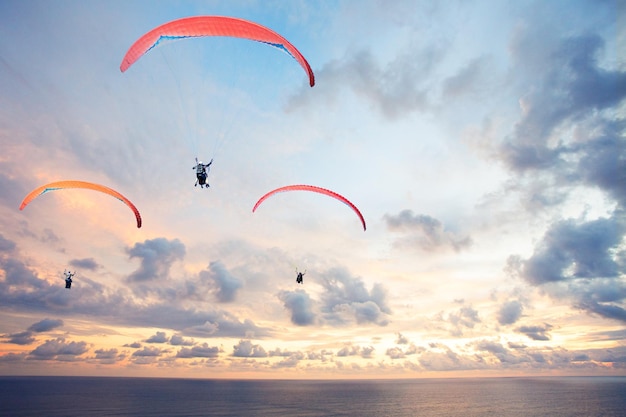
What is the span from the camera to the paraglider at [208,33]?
1769 cm

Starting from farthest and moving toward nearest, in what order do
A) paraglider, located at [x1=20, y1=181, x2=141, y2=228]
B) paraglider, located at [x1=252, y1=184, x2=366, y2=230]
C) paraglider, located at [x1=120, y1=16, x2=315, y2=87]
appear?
paraglider, located at [x1=252, y1=184, x2=366, y2=230], paraglider, located at [x1=20, y1=181, x2=141, y2=228], paraglider, located at [x1=120, y1=16, x2=315, y2=87]

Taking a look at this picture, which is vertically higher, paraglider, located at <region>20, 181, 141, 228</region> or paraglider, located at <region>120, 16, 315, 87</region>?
paraglider, located at <region>120, 16, 315, 87</region>

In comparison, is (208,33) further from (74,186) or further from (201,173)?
(74,186)

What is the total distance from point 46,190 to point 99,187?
4.51 meters

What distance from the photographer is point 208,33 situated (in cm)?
1820

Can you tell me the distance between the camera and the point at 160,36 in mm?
18406

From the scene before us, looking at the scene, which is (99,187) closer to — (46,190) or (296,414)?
(46,190)

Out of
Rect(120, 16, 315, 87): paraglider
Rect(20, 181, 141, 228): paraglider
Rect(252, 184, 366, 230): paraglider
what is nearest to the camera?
Rect(120, 16, 315, 87): paraglider

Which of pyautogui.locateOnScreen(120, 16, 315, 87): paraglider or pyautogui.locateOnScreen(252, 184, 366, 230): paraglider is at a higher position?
pyautogui.locateOnScreen(120, 16, 315, 87): paraglider

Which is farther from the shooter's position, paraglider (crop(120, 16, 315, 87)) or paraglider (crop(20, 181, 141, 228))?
paraglider (crop(20, 181, 141, 228))

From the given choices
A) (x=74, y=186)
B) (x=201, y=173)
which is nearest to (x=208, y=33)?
(x=201, y=173)

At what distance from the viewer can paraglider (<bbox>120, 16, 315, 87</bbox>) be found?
1769 cm

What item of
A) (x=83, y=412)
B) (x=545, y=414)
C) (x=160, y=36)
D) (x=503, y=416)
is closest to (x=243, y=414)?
(x=83, y=412)

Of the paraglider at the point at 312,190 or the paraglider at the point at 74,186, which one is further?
the paraglider at the point at 312,190
